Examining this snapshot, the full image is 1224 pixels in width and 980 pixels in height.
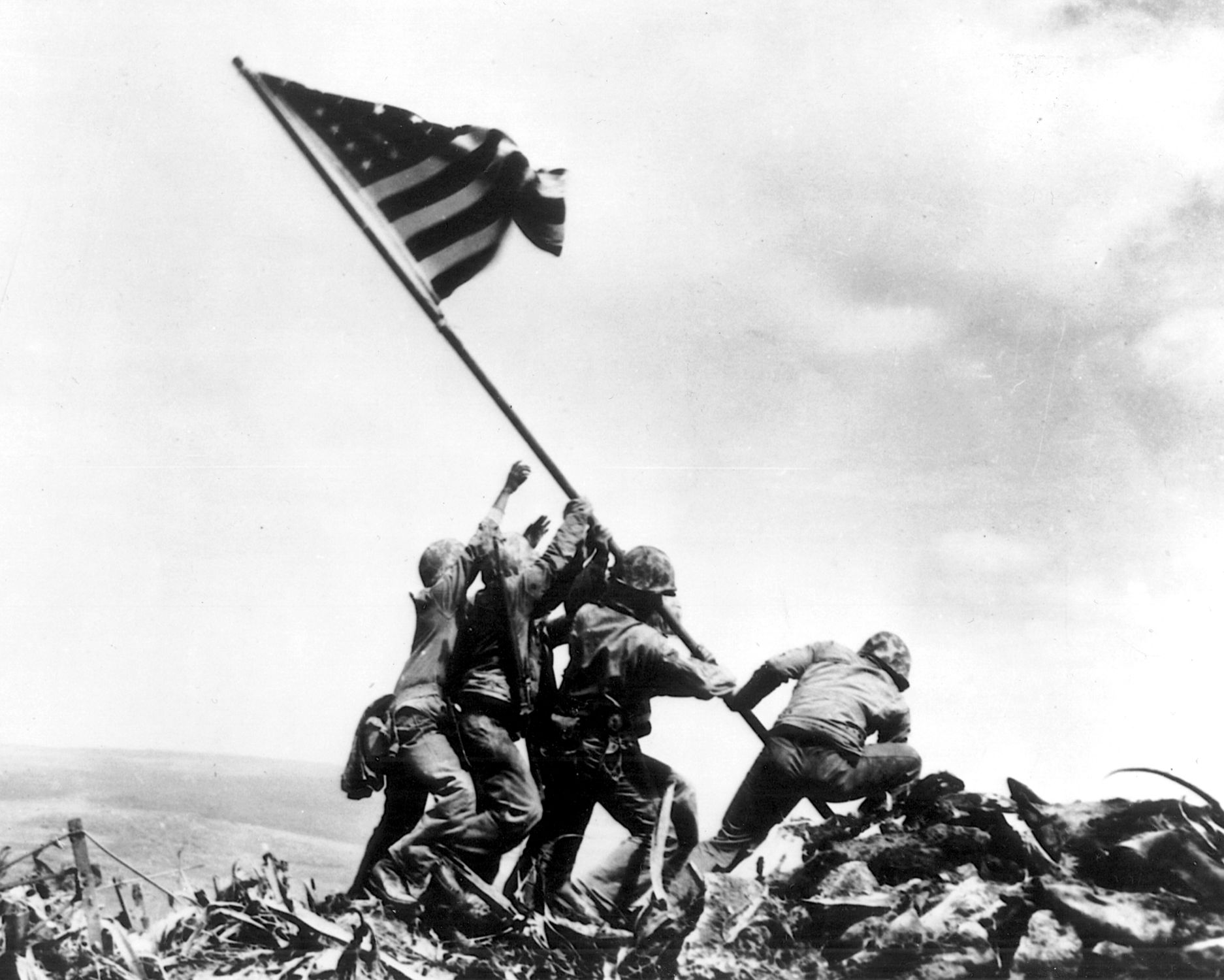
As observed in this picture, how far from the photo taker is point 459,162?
5.49 metres

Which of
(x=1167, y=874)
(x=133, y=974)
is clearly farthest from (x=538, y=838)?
(x=1167, y=874)

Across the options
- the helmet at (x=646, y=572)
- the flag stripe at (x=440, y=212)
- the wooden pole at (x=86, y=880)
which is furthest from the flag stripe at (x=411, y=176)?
the wooden pole at (x=86, y=880)

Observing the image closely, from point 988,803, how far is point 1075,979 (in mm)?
Answer: 861

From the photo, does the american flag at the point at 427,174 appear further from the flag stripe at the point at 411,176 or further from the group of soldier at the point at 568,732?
the group of soldier at the point at 568,732

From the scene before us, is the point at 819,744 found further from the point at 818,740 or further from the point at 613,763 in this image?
the point at 613,763

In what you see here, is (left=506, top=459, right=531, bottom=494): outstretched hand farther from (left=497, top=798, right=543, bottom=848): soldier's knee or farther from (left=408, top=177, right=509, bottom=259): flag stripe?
(left=497, top=798, right=543, bottom=848): soldier's knee

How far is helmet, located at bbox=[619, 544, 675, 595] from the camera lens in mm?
5707

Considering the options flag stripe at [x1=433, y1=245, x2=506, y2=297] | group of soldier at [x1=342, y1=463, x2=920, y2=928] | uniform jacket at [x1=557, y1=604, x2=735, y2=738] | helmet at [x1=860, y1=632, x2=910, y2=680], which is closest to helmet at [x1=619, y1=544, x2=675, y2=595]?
group of soldier at [x1=342, y1=463, x2=920, y2=928]

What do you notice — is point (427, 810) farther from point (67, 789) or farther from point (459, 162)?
point (459, 162)

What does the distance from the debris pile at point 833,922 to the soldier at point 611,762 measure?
0.70 ft

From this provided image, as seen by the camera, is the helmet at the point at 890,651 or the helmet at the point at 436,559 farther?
the helmet at the point at 890,651

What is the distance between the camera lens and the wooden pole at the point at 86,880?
214 inches

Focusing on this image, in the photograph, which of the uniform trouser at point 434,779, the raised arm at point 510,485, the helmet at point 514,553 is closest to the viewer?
the uniform trouser at point 434,779

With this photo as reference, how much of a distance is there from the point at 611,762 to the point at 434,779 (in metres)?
0.86
